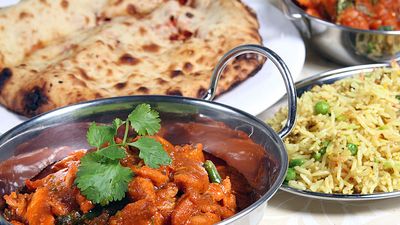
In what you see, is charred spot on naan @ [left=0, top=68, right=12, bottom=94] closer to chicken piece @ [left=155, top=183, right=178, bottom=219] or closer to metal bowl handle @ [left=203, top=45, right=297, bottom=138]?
metal bowl handle @ [left=203, top=45, right=297, bottom=138]

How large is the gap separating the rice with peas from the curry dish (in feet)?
1.61

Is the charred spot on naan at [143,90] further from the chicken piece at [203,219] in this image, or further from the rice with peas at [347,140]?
the chicken piece at [203,219]

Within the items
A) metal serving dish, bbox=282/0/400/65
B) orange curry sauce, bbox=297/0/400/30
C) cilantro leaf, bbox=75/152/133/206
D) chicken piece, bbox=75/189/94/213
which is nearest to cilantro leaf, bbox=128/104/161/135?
cilantro leaf, bbox=75/152/133/206

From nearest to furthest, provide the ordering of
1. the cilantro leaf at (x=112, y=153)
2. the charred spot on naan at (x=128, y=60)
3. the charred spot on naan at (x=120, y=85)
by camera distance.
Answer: the cilantro leaf at (x=112, y=153) < the charred spot on naan at (x=120, y=85) < the charred spot on naan at (x=128, y=60)

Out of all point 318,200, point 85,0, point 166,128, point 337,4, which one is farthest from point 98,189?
point 337,4

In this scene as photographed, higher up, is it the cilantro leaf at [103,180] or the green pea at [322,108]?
the cilantro leaf at [103,180]

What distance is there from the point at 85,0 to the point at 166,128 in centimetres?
166

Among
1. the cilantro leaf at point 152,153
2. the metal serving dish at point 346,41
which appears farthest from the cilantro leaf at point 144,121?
the metal serving dish at point 346,41

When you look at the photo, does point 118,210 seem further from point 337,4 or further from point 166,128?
point 337,4

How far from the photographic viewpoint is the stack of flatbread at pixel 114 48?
3.16 metres

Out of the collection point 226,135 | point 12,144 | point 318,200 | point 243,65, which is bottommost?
point 318,200

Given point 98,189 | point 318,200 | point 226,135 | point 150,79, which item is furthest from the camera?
point 150,79

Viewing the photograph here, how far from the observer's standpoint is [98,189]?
2.01 m

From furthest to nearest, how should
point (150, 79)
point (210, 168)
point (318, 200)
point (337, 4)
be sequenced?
point (337, 4), point (150, 79), point (318, 200), point (210, 168)
